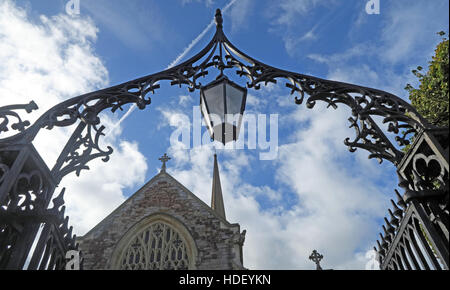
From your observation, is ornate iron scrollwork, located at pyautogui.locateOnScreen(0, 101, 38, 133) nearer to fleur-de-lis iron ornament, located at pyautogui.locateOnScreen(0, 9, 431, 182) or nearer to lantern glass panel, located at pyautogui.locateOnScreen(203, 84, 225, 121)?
fleur-de-lis iron ornament, located at pyautogui.locateOnScreen(0, 9, 431, 182)

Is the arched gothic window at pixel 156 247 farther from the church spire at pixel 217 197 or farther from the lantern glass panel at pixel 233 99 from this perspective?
the church spire at pixel 217 197

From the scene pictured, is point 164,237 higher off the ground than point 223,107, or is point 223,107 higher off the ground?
point 164,237

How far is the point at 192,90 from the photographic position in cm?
311

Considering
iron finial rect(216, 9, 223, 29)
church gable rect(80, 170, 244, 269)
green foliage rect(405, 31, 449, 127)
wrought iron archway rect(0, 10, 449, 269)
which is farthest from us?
church gable rect(80, 170, 244, 269)

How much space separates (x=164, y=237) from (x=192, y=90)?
10041mm

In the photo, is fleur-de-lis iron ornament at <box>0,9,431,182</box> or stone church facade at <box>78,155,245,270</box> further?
stone church facade at <box>78,155,245,270</box>

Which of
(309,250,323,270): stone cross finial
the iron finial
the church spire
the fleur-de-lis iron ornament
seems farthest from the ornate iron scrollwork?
the church spire

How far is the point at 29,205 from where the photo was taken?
231cm

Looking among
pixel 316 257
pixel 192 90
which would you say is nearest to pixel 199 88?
pixel 192 90

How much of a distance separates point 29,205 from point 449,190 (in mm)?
2908

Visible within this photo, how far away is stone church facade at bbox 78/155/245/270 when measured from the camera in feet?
36.3

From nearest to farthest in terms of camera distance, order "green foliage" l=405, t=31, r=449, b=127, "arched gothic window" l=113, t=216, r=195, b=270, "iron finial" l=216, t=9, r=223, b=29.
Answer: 1. "iron finial" l=216, t=9, r=223, b=29
2. "green foliage" l=405, t=31, r=449, b=127
3. "arched gothic window" l=113, t=216, r=195, b=270

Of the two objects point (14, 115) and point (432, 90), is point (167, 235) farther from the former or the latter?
point (14, 115)
